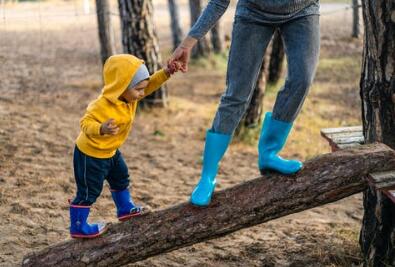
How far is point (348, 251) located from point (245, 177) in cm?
250

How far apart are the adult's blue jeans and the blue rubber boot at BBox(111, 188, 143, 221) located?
696 mm

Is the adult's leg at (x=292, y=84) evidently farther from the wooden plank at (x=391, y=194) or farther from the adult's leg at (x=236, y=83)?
the wooden plank at (x=391, y=194)

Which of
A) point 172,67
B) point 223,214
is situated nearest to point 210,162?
point 223,214

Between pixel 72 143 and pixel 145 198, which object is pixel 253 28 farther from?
→ pixel 72 143

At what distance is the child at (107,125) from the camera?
10.7 feet

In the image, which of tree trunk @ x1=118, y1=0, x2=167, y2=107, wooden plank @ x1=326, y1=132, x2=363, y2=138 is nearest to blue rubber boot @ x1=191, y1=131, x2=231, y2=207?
wooden plank @ x1=326, y1=132, x2=363, y2=138

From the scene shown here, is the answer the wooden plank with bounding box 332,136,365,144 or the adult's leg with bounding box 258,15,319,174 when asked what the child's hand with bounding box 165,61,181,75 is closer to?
the adult's leg with bounding box 258,15,319,174

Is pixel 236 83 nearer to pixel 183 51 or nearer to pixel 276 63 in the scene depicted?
pixel 183 51

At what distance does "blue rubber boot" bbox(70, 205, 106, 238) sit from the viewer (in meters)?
3.46

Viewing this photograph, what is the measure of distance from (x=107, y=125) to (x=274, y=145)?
102 centimetres

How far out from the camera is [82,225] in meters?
3.52

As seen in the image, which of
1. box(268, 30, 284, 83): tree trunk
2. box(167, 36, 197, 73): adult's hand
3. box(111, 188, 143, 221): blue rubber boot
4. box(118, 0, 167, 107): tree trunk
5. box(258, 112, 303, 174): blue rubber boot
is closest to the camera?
box(167, 36, 197, 73): adult's hand

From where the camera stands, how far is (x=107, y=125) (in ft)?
10.2

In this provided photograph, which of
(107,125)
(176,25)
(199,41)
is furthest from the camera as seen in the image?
(176,25)
